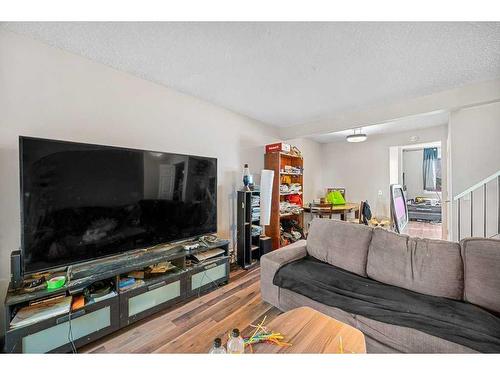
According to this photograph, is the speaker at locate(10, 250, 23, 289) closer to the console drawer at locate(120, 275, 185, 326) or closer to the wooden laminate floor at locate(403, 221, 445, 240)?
the console drawer at locate(120, 275, 185, 326)

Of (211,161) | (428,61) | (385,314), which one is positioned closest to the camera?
(385,314)

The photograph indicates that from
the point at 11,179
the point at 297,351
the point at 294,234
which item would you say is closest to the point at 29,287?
the point at 11,179

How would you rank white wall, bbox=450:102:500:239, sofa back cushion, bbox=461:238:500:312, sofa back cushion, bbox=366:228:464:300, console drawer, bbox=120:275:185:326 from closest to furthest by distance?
sofa back cushion, bbox=461:238:500:312 → sofa back cushion, bbox=366:228:464:300 → console drawer, bbox=120:275:185:326 → white wall, bbox=450:102:500:239

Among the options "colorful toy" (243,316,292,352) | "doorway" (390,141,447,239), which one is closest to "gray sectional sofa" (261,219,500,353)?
"colorful toy" (243,316,292,352)

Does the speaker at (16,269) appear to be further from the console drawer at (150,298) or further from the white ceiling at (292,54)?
the white ceiling at (292,54)

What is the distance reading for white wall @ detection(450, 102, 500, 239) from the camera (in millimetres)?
2365

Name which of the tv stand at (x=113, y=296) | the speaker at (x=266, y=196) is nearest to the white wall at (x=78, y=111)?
the tv stand at (x=113, y=296)

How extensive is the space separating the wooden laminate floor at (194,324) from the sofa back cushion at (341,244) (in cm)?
70

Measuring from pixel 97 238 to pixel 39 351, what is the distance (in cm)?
70

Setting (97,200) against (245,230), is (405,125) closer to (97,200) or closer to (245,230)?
(245,230)

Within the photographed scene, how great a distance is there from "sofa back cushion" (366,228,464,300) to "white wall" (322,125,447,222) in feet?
11.0
